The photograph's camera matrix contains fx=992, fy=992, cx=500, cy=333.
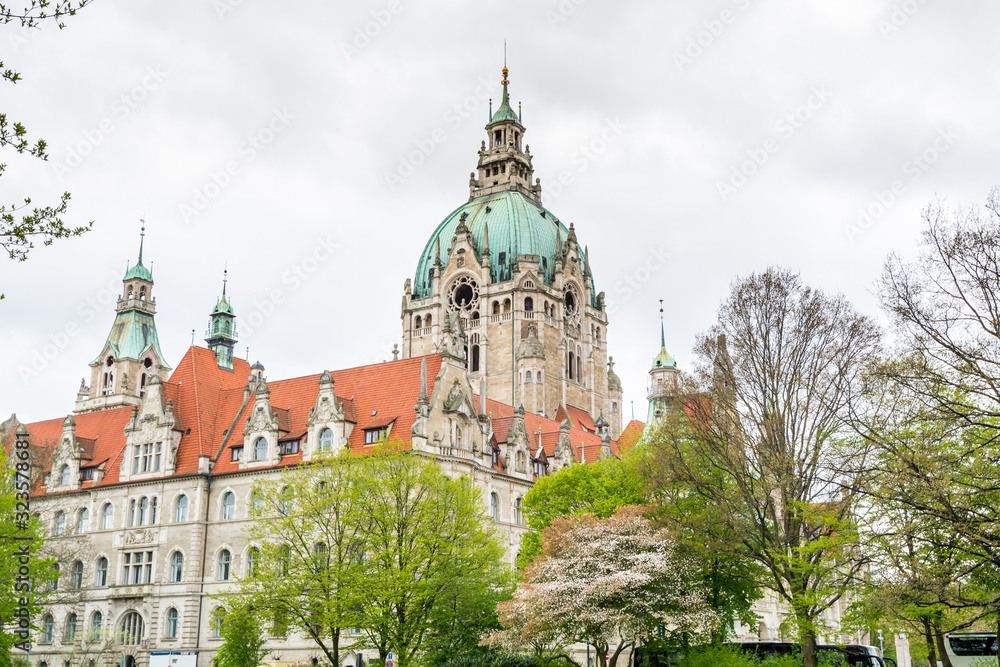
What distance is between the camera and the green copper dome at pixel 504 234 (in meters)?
99.1

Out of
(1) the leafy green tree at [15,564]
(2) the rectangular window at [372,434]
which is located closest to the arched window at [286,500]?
(2) the rectangular window at [372,434]

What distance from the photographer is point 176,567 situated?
6138 cm

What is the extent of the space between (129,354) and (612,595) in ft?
276

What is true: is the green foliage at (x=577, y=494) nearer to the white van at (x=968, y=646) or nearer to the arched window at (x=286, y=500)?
the arched window at (x=286, y=500)

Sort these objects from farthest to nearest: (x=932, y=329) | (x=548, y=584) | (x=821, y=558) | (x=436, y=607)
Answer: (x=436, y=607), (x=548, y=584), (x=821, y=558), (x=932, y=329)

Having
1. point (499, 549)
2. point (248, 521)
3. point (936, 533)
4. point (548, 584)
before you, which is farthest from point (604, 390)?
point (936, 533)

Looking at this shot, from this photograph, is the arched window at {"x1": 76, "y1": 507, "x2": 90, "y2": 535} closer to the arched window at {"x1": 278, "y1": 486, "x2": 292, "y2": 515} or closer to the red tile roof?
the red tile roof

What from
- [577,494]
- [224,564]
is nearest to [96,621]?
[224,564]

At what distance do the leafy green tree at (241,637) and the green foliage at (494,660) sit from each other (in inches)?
405

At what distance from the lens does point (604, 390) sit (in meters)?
102

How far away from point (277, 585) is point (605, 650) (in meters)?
14.8

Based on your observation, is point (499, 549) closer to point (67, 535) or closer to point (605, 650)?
point (605, 650)

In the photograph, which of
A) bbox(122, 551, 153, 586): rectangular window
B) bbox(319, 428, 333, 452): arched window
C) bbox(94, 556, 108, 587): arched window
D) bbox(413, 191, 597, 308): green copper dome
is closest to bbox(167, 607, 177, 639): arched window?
bbox(122, 551, 153, 586): rectangular window

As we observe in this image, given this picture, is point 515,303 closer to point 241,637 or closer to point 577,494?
point 577,494
